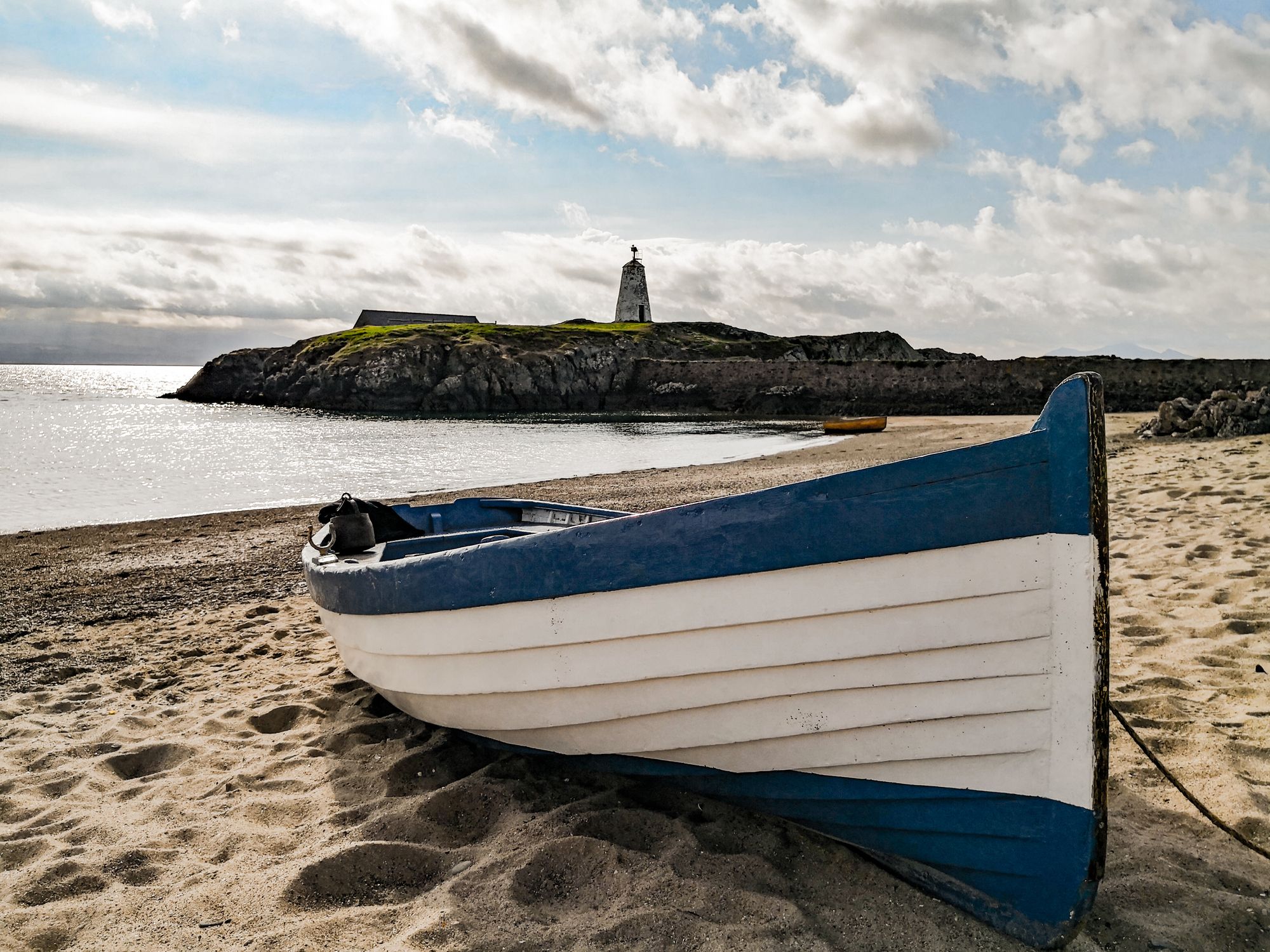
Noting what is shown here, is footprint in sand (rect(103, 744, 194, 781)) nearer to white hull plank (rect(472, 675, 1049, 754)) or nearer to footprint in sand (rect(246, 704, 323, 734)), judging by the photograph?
footprint in sand (rect(246, 704, 323, 734))

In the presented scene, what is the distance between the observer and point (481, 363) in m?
53.8

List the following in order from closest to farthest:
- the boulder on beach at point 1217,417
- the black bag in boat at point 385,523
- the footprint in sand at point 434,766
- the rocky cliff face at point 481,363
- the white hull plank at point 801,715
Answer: the white hull plank at point 801,715 → the footprint in sand at point 434,766 → the black bag in boat at point 385,523 → the boulder on beach at point 1217,417 → the rocky cliff face at point 481,363

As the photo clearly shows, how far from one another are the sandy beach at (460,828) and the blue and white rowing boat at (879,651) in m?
0.24

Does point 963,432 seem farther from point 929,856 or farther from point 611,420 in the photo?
point 929,856

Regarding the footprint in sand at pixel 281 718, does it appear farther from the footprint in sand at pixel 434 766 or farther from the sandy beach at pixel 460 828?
the footprint in sand at pixel 434 766

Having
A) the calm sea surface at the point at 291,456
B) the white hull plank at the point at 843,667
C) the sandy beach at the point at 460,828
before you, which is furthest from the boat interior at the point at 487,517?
the calm sea surface at the point at 291,456

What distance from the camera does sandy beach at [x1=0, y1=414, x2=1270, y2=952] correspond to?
2.45 meters

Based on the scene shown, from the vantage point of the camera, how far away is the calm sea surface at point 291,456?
15.9m

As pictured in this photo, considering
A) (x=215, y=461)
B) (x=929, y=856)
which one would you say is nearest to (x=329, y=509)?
(x=929, y=856)

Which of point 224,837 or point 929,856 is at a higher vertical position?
point 929,856

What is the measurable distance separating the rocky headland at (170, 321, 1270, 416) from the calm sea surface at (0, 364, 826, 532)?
775cm

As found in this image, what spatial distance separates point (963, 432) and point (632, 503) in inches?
756

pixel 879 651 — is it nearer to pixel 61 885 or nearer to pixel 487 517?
pixel 61 885

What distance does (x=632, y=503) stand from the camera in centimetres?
1288
